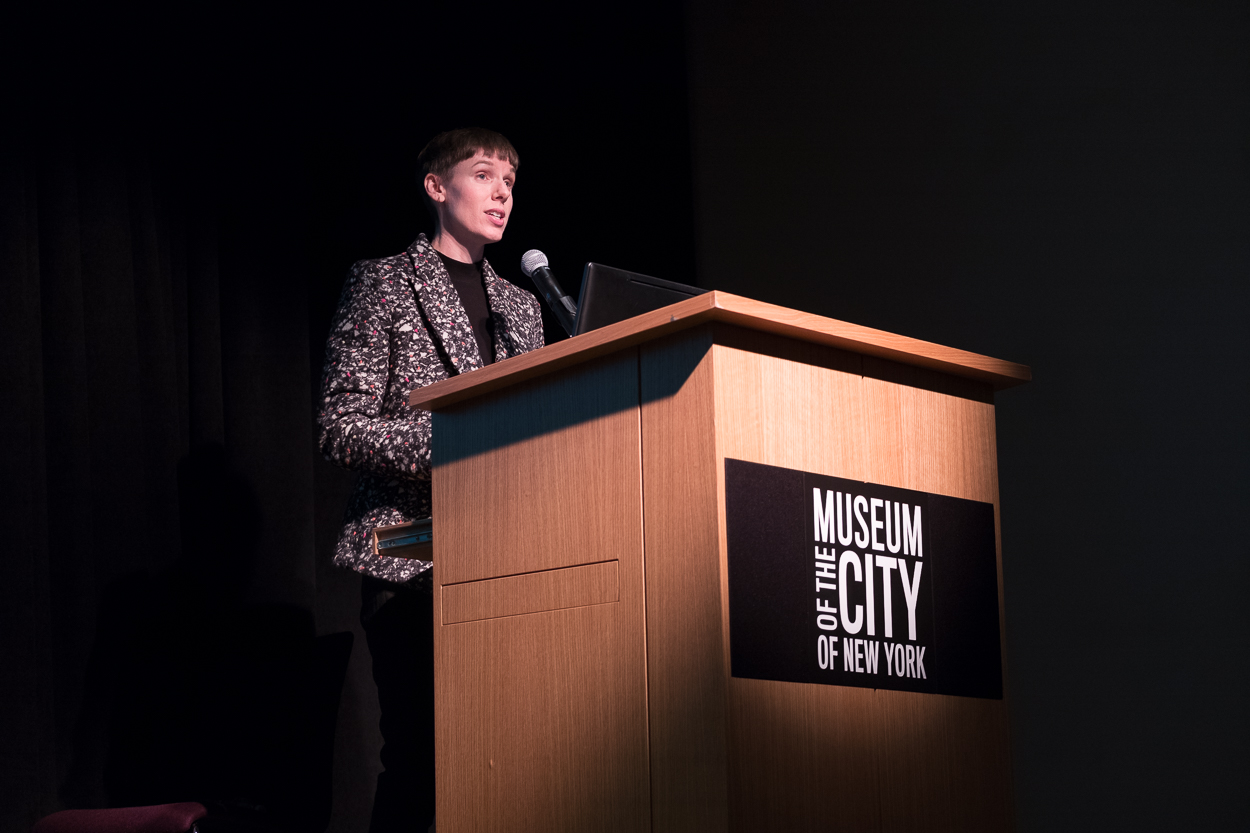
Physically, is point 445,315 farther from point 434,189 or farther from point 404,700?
point 404,700

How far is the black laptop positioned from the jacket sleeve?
0.34 meters

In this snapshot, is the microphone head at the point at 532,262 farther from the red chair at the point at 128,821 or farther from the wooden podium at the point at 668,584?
the red chair at the point at 128,821

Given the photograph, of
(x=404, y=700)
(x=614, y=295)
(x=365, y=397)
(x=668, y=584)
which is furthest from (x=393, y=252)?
(x=668, y=584)

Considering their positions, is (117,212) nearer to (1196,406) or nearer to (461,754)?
(461,754)

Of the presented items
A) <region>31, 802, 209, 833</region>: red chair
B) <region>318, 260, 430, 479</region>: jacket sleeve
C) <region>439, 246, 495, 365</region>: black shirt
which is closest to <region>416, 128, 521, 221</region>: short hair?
<region>439, 246, 495, 365</region>: black shirt

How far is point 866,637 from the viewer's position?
1186 mm

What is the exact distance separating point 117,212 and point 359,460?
114 cm

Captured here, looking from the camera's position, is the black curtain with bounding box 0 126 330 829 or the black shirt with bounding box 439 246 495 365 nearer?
the black shirt with bounding box 439 246 495 365

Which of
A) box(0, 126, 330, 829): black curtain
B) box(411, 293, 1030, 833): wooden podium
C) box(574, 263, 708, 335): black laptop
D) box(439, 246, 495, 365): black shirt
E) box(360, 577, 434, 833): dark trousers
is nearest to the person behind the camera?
box(411, 293, 1030, 833): wooden podium

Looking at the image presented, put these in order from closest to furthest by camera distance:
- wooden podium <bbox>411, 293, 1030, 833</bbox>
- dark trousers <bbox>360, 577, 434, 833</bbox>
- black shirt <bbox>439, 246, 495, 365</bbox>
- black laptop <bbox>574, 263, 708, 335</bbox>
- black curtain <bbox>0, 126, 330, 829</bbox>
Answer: wooden podium <bbox>411, 293, 1030, 833</bbox> → black laptop <bbox>574, 263, 708, 335</bbox> → dark trousers <bbox>360, 577, 434, 833</bbox> → black shirt <bbox>439, 246, 495, 365</bbox> → black curtain <bbox>0, 126, 330, 829</bbox>

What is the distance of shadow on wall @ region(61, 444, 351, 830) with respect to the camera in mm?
2367

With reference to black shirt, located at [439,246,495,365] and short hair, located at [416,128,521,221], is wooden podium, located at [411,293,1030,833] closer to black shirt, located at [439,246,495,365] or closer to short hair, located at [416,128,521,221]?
black shirt, located at [439,246,495,365]

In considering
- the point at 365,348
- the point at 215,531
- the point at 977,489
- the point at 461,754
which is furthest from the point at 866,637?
the point at 215,531

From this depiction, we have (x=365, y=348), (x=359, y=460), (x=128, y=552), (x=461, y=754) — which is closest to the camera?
(x=461, y=754)
